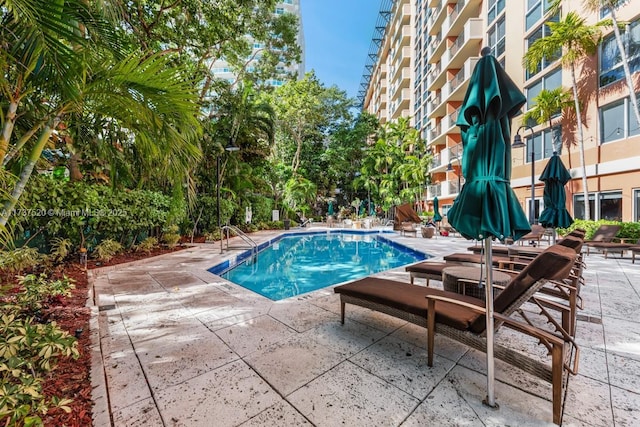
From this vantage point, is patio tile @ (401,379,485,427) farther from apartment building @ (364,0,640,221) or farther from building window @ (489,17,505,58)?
building window @ (489,17,505,58)

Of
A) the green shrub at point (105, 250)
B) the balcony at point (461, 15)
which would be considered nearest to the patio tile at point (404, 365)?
the green shrub at point (105, 250)

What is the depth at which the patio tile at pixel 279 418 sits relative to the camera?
1.79 m

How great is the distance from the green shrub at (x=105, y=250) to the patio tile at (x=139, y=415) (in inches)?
246

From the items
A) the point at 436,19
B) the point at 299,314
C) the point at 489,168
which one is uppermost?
the point at 436,19

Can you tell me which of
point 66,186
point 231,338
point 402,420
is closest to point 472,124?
point 402,420

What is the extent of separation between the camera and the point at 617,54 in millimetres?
10297

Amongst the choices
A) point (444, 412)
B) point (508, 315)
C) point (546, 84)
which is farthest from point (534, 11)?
point (444, 412)

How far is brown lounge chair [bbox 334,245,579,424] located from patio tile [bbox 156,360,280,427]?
1.44 m

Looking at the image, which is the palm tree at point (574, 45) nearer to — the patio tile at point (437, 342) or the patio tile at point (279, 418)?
the patio tile at point (437, 342)

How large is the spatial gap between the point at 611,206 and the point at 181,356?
1547 cm

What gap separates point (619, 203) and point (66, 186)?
707 inches

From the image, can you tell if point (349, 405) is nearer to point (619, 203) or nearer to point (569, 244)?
point (569, 244)

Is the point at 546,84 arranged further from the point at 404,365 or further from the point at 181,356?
the point at 181,356

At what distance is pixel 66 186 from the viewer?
6051mm
